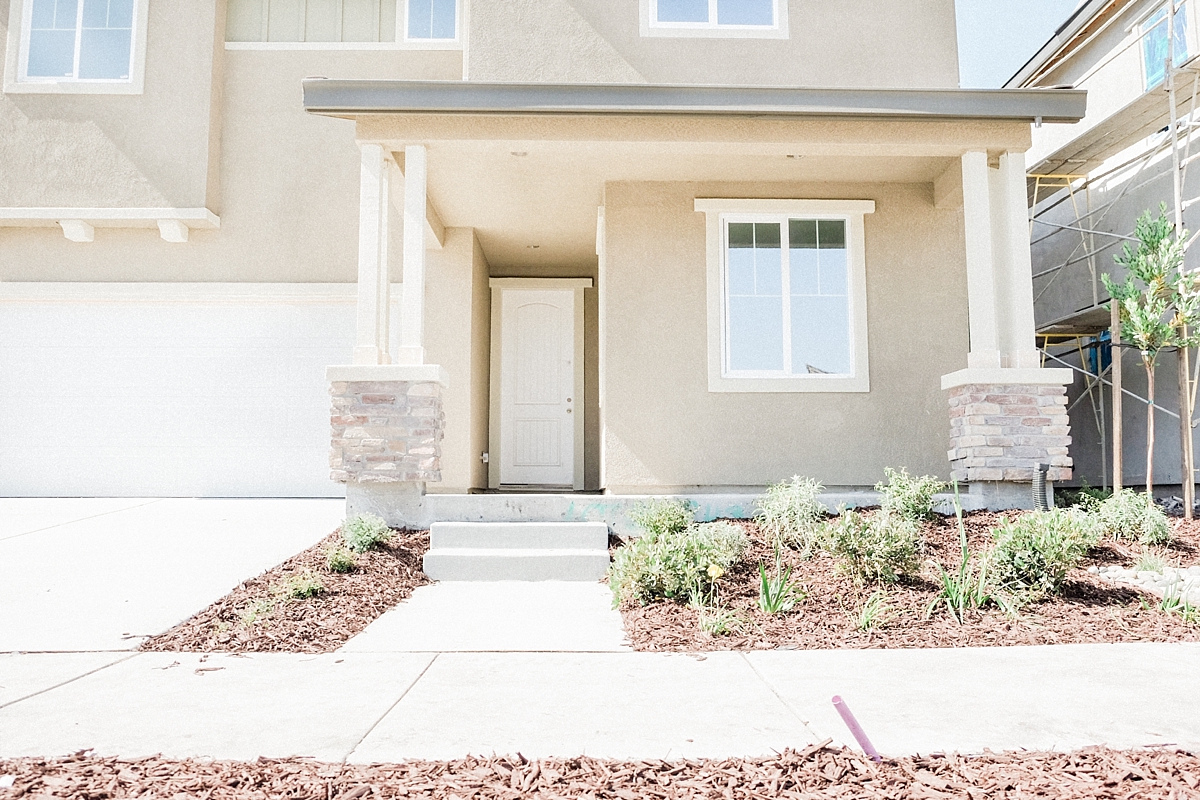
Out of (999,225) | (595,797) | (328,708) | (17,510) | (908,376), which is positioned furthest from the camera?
(17,510)

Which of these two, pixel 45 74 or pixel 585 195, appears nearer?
pixel 585 195

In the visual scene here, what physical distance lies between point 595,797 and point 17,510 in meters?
8.47

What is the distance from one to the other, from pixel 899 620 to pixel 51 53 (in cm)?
1144

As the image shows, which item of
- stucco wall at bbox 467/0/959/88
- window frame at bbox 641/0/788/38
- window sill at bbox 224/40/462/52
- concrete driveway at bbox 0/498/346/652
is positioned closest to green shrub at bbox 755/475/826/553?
concrete driveway at bbox 0/498/346/652

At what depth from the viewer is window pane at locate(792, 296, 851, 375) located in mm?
7738

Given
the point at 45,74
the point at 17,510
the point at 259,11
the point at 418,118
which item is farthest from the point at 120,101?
the point at 418,118

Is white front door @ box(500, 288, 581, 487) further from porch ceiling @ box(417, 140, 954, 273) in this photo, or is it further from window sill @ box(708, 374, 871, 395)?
window sill @ box(708, 374, 871, 395)

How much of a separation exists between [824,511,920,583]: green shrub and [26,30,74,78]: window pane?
414 inches

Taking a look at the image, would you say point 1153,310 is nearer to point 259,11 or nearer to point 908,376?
point 908,376

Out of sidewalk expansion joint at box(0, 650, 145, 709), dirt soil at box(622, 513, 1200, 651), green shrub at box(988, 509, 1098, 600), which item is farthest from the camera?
green shrub at box(988, 509, 1098, 600)

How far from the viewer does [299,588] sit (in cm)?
502

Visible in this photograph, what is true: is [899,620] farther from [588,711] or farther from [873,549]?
[588,711]

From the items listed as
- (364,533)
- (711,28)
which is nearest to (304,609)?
(364,533)

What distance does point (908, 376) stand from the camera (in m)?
7.72
